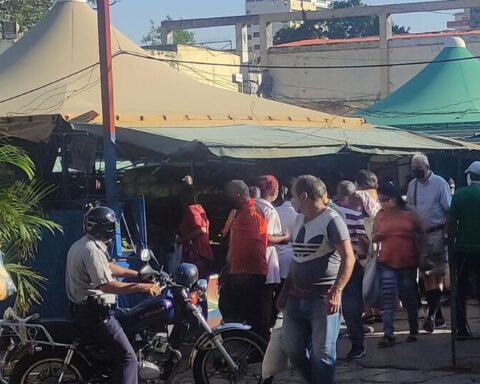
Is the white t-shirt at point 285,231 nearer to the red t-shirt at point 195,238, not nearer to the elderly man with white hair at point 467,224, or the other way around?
the red t-shirt at point 195,238

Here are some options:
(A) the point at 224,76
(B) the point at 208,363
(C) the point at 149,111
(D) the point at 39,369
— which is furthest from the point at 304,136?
(A) the point at 224,76

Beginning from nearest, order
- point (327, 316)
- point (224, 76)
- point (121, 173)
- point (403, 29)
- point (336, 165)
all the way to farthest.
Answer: point (327, 316), point (121, 173), point (336, 165), point (224, 76), point (403, 29)

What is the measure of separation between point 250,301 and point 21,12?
19515 millimetres

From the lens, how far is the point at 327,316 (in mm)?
6176

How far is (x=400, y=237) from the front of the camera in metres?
8.75

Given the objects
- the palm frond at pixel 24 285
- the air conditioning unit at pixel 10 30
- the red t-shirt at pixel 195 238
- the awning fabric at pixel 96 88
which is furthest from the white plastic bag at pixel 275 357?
the air conditioning unit at pixel 10 30

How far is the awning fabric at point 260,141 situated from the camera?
9641mm

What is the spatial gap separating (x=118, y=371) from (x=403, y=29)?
67.2 m

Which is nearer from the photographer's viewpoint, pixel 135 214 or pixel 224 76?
pixel 135 214

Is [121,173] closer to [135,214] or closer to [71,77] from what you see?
[71,77]

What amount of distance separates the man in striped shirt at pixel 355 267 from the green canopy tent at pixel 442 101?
8583mm

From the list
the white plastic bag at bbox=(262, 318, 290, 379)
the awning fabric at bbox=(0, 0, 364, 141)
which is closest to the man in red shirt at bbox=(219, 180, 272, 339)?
the white plastic bag at bbox=(262, 318, 290, 379)

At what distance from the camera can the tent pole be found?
955 cm

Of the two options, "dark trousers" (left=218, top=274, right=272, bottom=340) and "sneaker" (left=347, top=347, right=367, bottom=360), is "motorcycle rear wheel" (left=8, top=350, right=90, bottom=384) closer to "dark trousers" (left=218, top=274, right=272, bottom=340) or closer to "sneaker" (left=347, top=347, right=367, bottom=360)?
"dark trousers" (left=218, top=274, right=272, bottom=340)
